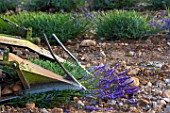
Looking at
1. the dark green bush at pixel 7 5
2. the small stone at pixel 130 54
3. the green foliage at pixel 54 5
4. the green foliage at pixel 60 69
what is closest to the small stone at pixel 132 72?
the green foliage at pixel 60 69

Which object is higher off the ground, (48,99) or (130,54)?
(130,54)

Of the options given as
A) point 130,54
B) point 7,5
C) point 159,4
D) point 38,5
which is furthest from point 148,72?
point 7,5

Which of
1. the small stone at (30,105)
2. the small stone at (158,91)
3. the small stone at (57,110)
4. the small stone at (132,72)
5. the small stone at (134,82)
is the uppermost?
the small stone at (132,72)

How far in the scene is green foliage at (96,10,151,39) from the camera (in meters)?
6.39

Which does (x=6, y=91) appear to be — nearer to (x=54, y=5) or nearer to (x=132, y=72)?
(x=132, y=72)

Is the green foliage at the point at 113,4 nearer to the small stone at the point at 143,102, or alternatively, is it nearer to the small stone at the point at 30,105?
the small stone at the point at 143,102

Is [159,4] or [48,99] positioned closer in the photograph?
[48,99]

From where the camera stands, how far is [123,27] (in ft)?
21.2

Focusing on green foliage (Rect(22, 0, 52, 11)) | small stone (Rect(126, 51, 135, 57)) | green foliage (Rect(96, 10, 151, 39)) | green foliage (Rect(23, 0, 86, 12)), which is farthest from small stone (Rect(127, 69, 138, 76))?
green foliage (Rect(22, 0, 52, 11))

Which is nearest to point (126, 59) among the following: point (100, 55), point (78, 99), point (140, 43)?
point (100, 55)

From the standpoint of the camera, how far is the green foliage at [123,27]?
252 inches

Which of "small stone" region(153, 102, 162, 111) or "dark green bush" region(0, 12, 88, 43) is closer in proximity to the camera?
"small stone" region(153, 102, 162, 111)

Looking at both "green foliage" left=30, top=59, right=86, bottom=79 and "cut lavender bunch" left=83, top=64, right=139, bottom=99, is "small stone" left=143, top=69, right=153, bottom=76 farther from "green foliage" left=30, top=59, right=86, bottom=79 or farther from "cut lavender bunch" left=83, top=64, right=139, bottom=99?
"green foliage" left=30, top=59, right=86, bottom=79

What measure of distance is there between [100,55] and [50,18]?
1.24 metres
